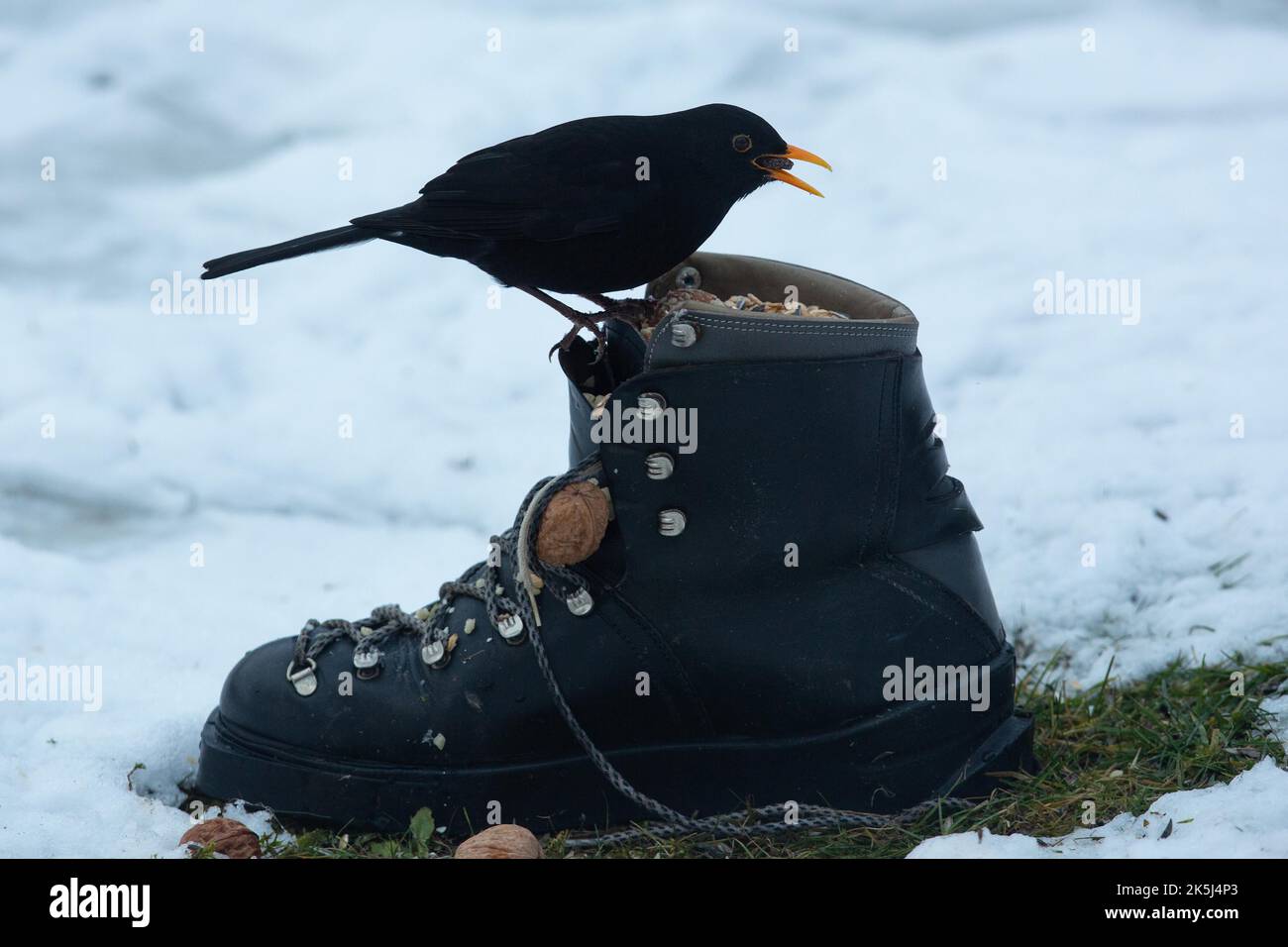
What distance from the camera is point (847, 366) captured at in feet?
6.59

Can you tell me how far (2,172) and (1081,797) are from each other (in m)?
5.20

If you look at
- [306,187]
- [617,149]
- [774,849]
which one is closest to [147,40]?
[306,187]

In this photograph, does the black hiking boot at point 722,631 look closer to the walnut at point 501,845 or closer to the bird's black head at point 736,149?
the walnut at point 501,845

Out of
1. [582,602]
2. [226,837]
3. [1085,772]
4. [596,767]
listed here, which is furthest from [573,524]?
[1085,772]

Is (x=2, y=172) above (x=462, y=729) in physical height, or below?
above

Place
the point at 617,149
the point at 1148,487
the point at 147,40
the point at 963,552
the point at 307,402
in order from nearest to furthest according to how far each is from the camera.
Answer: the point at 963,552 < the point at 617,149 < the point at 1148,487 < the point at 307,402 < the point at 147,40

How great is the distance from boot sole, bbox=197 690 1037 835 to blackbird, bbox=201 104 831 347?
0.76m

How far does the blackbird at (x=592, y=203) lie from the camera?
226 cm

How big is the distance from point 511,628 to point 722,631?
361 millimetres

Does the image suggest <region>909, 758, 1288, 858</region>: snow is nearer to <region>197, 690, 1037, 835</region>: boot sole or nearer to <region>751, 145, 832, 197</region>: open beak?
<region>197, 690, 1037, 835</region>: boot sole

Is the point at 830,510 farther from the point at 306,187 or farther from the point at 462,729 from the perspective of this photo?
the point at 306,187

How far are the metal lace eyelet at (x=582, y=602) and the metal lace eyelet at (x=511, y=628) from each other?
11 cm

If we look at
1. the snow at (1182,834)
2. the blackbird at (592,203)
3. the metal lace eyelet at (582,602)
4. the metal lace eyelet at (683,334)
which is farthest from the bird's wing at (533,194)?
the snow at (1182,834)
